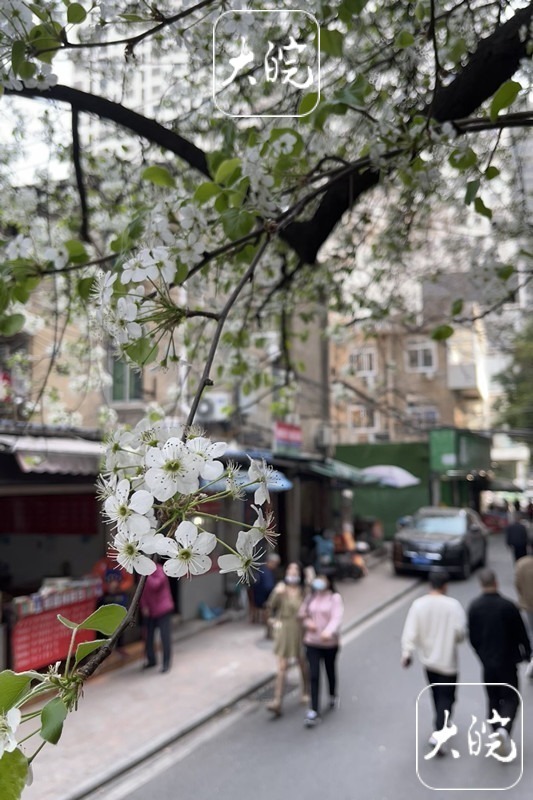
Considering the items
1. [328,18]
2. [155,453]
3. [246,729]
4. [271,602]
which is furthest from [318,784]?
[328,18]

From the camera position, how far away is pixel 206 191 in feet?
8.11

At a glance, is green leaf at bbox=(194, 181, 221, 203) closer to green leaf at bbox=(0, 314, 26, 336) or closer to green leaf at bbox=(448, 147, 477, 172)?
green leaf at bbox=(0, 314, 26, 336)

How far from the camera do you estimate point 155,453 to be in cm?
133

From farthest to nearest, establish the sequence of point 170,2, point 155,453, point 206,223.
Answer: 1. point 170,2
2. point 206,223
3. point 155,453

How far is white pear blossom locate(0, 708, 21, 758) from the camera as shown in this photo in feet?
3.91

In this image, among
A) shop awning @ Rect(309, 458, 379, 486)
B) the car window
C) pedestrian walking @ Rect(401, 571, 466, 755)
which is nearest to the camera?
pedestrian walking @ Rect(401, 571, 466, 755)

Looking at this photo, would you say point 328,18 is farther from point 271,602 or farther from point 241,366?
point 271,602

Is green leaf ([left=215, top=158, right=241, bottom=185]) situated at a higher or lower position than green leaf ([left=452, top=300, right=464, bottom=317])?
higher

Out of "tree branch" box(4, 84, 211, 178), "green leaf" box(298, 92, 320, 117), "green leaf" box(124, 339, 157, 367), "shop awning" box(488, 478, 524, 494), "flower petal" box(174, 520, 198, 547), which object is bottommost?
"shop awning" box(488, 478, 524, 494)

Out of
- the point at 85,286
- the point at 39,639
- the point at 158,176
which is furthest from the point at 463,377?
the point at 85,286

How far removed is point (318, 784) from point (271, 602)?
103 inches

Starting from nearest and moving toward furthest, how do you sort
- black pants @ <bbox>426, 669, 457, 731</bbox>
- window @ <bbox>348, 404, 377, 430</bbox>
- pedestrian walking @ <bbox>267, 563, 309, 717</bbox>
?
black pants @ <bbox>426, 669, 457, 731</bbox> < pedestrian walking @ <bbox>267, 563, 309, 717</bbox> < window @ <bbox>348, 404, 377, 430</bbox>

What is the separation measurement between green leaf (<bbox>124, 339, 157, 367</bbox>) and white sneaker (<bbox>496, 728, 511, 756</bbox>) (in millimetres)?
1636

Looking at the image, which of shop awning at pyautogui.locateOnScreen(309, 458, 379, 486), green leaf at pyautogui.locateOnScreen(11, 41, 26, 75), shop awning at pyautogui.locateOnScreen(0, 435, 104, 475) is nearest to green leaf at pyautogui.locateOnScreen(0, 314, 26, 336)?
green leaf at pyautogui.locateOnScreen(11, 41, 26, 75)
